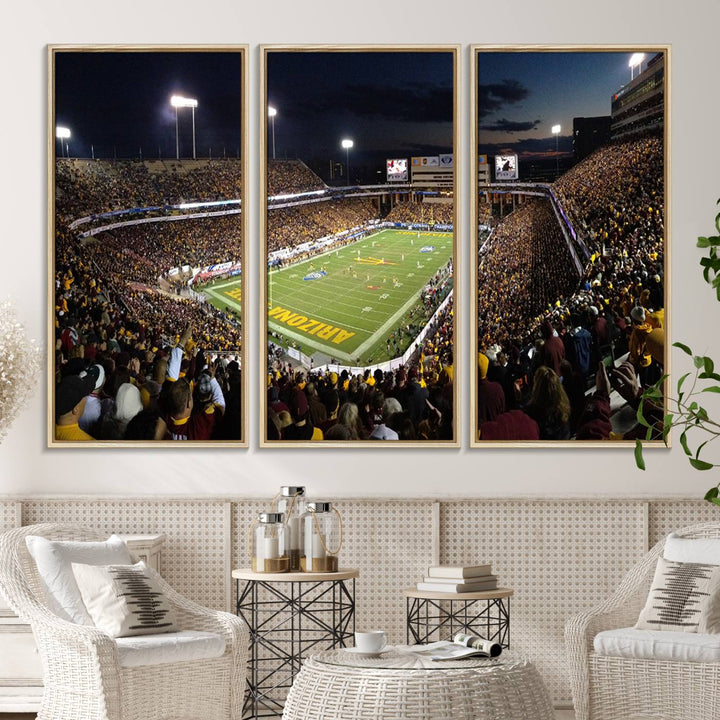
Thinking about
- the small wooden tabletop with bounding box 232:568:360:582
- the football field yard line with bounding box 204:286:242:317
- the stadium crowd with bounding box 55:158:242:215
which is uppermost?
the stadium crowd with bounding box 55:158:242:215

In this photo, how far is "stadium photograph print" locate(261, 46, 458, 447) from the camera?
4891 mm

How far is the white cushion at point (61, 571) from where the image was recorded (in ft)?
12.9

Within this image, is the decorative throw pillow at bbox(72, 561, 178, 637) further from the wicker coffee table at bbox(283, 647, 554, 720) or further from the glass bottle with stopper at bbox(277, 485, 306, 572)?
the wicker coffee table at bbox(283, 647, 554, 720)

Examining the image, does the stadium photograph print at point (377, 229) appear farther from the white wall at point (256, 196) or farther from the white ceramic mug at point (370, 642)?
the white ceramic mug at point (370, 642)

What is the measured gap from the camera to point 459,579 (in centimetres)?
409

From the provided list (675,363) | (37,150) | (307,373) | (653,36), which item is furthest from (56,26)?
(675,363)

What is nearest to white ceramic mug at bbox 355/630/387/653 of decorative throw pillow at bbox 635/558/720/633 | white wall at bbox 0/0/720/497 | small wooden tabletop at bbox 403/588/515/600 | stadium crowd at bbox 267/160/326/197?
small wooden tabletop at bbox 403/588/515/600

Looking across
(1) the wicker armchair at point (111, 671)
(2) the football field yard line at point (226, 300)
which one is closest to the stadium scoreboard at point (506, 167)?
(2) the football field yard line at point (226, 300)

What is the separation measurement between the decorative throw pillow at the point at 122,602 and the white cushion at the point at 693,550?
7.08 ft

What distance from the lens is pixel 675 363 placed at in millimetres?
4844

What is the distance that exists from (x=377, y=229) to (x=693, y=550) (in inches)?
83.2

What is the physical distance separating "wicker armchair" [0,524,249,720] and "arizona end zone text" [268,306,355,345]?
4.73ft

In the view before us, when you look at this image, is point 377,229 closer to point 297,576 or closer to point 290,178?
point 290,178

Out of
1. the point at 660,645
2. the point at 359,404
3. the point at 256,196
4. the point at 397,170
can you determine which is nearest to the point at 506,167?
the point at 397,170
